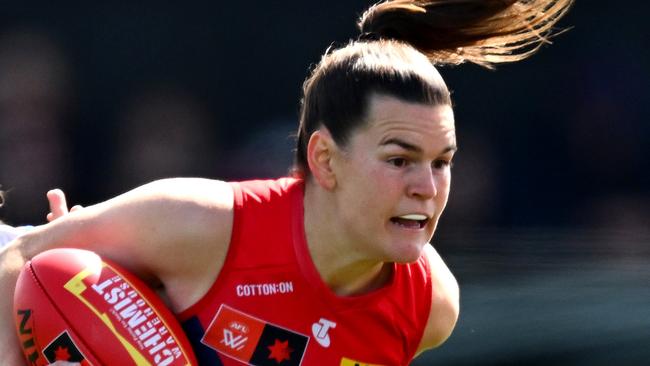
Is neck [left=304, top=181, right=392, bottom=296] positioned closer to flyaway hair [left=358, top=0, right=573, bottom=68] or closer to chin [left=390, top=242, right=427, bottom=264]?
chin [left=390, top=242, right=427, bottom=264]

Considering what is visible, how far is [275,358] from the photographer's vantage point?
310 centimetres

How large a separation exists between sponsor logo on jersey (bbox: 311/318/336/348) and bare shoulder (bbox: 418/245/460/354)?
11.2 inches

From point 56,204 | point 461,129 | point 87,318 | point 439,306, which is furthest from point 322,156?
point 461,129

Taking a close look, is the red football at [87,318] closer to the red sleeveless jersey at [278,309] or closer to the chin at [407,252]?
the red sleeveless jersey at [278,309]

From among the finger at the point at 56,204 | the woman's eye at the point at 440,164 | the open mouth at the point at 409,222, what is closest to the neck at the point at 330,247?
the open mouth at the point at 409,222

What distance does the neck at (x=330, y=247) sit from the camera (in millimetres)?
3139

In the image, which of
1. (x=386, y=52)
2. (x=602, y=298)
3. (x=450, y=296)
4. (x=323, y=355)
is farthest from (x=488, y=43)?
(x=602, y=298)

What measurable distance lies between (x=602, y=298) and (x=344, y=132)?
2.11 m

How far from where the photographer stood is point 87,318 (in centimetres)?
300

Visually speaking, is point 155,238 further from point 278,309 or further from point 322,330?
point 322,330

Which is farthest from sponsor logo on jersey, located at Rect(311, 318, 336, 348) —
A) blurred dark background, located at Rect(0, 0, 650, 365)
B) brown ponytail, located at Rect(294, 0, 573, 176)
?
blurred dark background, located at Rect(0, 0, 650, 365)

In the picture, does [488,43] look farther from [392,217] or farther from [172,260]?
[172,260]

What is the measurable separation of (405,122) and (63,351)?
907 mm

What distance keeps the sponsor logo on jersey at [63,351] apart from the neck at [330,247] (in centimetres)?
58
